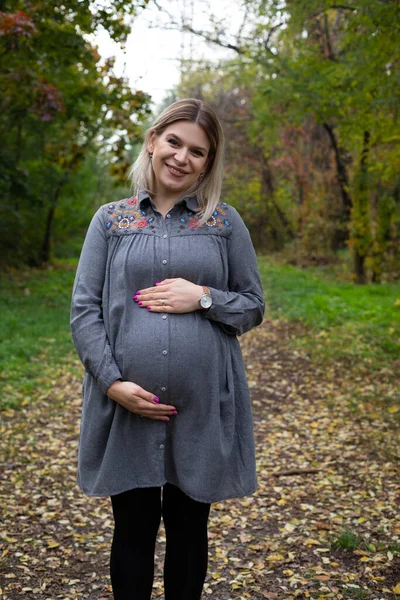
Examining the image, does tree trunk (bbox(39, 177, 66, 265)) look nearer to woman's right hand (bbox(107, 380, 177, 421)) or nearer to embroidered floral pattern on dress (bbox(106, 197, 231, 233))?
embroidered floral pattern on dress (bbox(106, 197, 231, 233))

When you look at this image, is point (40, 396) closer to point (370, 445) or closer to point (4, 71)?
point (370, 445)

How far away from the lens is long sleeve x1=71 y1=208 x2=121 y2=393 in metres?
2.13

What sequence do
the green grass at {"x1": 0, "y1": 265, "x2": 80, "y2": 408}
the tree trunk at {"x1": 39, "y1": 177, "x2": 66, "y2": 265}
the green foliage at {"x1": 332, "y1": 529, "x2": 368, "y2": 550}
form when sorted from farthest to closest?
the tree trunk at {"x1": 39, "y1": 177, "x2": 66, "y2": 265} < the green grass at {"x1": 0, "y1": 265, "x2": 80, "y2": 408} < the green foliage at {"x1": 332, "y1": 529, "x2": 368, "y2": 550}

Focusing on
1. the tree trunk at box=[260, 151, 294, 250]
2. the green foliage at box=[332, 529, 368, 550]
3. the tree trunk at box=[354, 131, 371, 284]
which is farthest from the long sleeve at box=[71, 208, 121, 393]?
the tree trunk at box=[260, 151, 294, 250]

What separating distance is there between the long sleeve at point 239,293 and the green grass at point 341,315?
5111mm

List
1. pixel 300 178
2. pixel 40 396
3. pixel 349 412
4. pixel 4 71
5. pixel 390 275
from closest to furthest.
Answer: pixel 349 412, pixel 40 396, pixel 4 71, pixel 390 275, pixel 300 178

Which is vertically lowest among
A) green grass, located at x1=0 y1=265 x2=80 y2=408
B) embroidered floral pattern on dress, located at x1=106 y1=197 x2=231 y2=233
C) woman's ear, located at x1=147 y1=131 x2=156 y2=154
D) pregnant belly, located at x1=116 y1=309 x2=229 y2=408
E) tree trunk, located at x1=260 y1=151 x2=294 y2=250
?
green grass, located at x1=0 y1=265 x2=80 y2=408

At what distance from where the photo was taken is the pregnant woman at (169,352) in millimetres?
2156

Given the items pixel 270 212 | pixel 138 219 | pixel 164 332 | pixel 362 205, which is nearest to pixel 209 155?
pixel 138 219

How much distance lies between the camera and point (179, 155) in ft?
7.38

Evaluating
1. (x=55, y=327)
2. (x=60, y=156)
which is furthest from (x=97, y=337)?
(x=60, y=156)

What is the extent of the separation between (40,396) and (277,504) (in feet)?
10.3

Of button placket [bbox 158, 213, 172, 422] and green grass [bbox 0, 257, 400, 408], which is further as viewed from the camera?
green grass [bbox 0, 257, 400, 408]

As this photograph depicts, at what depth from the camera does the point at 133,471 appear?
7.12 feet
